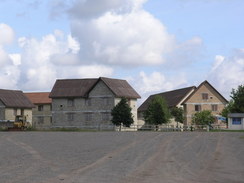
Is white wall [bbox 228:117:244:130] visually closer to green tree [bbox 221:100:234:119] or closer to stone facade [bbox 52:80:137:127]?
green tree [bbox 221:100:234:119]

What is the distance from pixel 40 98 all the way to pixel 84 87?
23.0 metres

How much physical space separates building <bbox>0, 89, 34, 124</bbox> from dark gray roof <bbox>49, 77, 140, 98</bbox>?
8.70 metres

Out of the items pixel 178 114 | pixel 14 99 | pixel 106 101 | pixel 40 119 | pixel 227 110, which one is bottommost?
pixel 40 119

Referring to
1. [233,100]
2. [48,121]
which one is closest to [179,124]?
[233,100]

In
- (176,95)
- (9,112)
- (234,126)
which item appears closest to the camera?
(234,126)

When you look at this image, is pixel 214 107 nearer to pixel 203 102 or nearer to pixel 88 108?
pixel 203 102

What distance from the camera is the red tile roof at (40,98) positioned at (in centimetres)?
10181

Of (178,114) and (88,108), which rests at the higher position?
(88,108)

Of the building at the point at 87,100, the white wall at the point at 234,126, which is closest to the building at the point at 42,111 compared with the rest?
the building at the point at 87,100

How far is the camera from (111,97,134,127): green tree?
7606 cm

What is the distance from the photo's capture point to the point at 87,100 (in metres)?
82.4

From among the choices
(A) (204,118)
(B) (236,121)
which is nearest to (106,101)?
(A) (204,118)

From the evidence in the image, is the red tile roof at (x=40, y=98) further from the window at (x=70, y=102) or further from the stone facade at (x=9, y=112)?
the window at (x=70, y=102)

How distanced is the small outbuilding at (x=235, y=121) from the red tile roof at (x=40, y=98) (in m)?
41.5
